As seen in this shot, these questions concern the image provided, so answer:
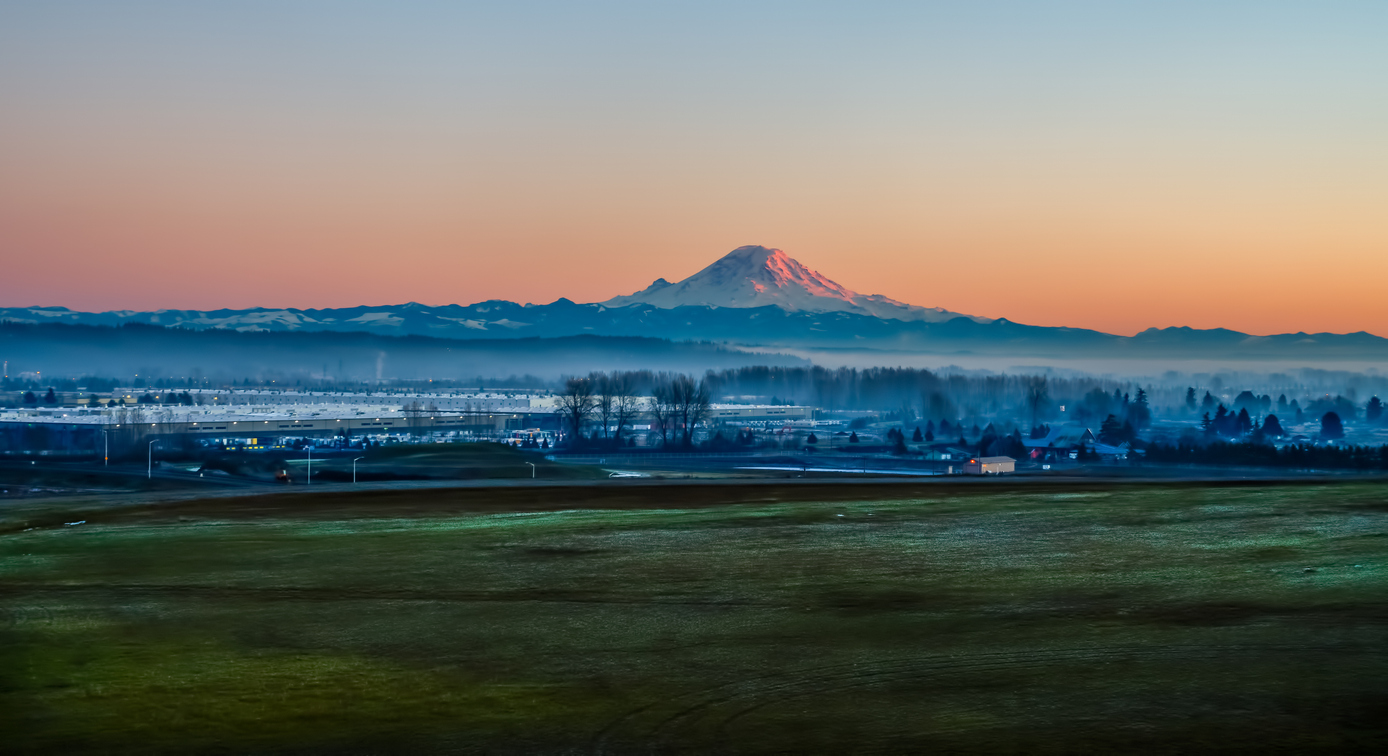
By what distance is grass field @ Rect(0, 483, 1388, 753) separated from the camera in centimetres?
1214

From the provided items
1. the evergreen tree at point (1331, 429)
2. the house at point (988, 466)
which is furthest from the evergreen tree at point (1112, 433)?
the house at point (988, 466)

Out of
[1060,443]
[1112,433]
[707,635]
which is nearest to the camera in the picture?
[707,635]

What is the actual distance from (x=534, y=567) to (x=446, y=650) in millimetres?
7230

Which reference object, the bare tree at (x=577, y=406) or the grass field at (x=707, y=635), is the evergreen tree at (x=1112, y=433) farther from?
the grass field at (x=707, y=635)

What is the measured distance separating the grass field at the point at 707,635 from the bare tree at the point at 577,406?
3156 inches

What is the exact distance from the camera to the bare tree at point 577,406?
112500 millimetres

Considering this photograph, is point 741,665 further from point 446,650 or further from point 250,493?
point 250,493

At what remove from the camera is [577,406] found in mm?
116562

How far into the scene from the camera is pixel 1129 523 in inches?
1151

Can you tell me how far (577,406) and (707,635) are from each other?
100507mm

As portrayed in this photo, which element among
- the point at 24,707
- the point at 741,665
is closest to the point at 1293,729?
the point at 741,665

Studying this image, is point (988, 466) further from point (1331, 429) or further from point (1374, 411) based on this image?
point (1374, 411)

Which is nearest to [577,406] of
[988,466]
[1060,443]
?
[1060,443]

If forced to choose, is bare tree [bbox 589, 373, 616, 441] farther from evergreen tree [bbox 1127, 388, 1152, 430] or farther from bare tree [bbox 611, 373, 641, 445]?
evergreen tree [bbox 1127, 388, 1152, 430]
